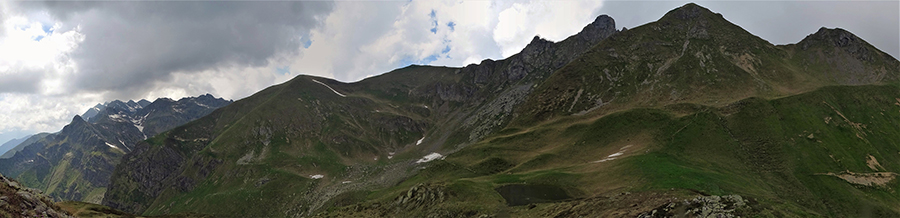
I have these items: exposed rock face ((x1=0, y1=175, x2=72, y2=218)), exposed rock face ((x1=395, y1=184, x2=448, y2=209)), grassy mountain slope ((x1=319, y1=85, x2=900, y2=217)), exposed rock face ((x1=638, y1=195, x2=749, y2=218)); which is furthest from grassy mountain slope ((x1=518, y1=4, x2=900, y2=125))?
exposed rock face ((x1=0, y1=175, x2=72, y2=218))

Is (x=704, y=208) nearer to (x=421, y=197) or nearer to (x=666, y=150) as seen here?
(x=421, y=197)

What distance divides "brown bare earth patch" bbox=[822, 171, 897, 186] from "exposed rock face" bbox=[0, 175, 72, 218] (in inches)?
4875

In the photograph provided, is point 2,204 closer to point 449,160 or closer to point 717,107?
point 449,160

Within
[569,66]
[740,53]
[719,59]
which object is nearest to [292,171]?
[569,66]

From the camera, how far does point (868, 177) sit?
77.4 meters

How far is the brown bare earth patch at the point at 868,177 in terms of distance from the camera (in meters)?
75.8

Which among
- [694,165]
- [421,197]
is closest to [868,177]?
[694,165]

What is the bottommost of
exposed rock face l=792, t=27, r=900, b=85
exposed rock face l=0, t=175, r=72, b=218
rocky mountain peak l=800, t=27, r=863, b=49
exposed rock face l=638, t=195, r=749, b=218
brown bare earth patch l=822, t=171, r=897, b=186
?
brown bare earth patch l=822, t=171, r=897, b=186

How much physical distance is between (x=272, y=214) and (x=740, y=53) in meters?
208

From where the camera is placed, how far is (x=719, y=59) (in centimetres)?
16125

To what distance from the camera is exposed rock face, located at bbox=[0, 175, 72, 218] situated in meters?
33.6

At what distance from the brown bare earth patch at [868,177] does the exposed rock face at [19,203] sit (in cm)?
12382

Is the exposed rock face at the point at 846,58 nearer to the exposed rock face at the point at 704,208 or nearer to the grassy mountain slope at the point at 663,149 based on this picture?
the grassy mountain slope at the point at 663,149

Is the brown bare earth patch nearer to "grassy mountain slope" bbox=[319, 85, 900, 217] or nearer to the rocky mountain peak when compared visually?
"grassy mountain slope" bbox=[319, 85, 900, 217]
